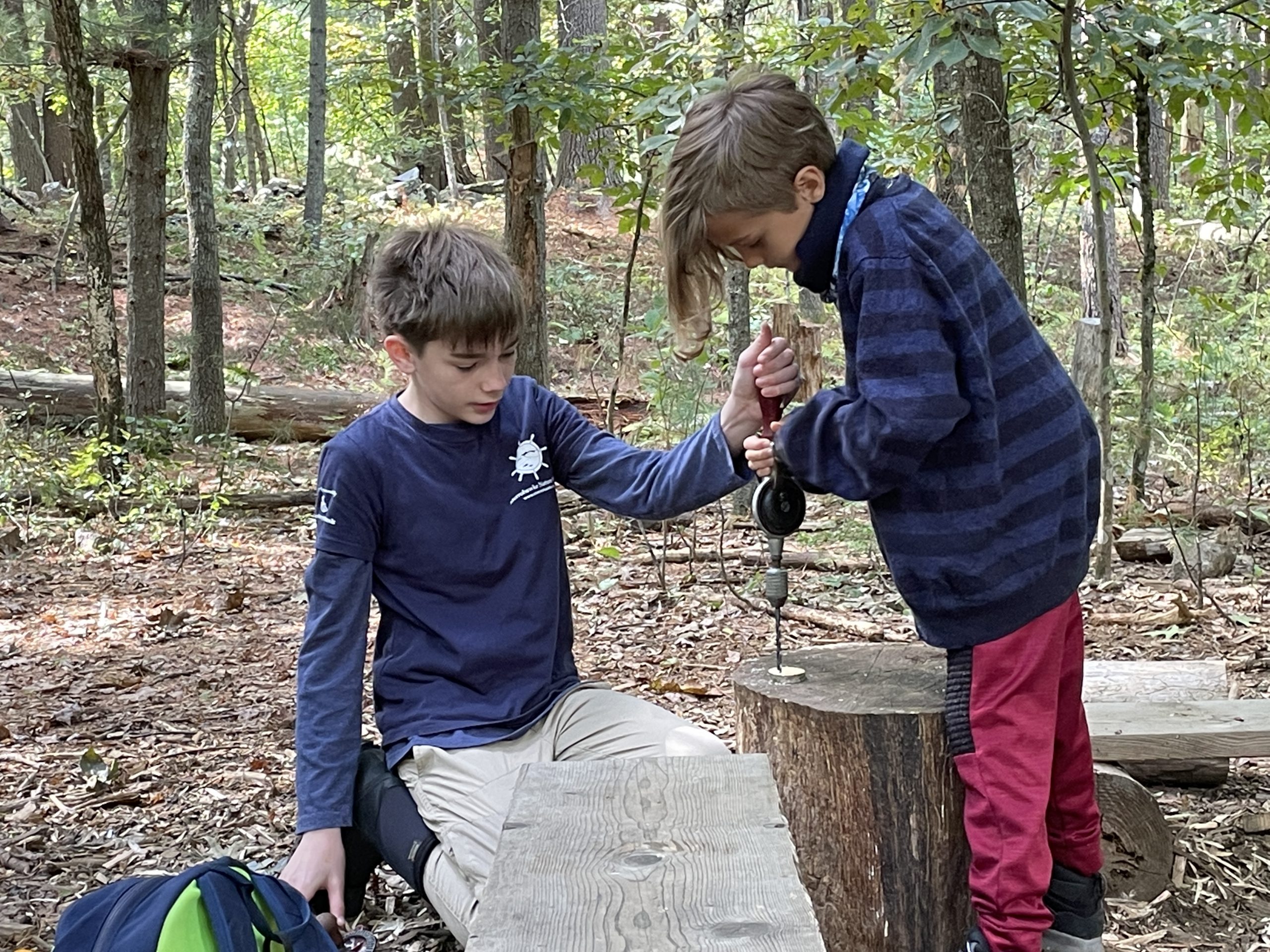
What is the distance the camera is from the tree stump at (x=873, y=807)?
2.66 m

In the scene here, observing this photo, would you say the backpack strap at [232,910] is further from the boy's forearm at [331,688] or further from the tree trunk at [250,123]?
the tree trunk at [250,123]

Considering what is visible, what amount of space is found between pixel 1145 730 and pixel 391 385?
9.83 meters

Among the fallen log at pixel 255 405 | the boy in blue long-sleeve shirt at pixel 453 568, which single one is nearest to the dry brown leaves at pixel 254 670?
the boy in blue long-sleeve shirt at pixel 453 568

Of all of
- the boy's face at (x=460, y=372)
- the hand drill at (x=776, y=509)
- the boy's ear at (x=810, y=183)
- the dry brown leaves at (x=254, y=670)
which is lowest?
the dry brown leaves at (x=254, y=670)

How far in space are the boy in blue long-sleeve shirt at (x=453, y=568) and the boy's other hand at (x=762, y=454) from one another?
10 centimetres

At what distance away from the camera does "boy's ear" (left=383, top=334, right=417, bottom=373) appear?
8.94 ft

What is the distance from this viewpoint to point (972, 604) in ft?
8.11

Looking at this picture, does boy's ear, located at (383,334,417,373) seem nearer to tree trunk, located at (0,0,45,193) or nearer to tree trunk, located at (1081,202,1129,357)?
tree trunk, located at (1081,202,1129,357)

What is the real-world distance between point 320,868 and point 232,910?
1.76 ft

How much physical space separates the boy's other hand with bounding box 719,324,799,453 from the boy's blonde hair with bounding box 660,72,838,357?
7.9 inches

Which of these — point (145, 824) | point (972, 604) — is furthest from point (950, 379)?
point (145, 824)

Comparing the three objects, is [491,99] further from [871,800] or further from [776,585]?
[871,800]

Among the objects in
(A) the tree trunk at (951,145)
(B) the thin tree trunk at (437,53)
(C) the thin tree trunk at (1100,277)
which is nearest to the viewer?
(C) the thin tree trunk at (1100,277)

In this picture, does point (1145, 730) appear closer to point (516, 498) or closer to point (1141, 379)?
point (516, 498)
